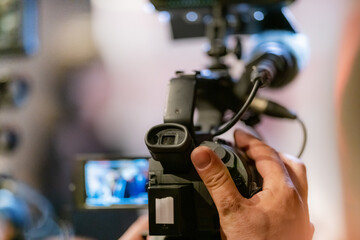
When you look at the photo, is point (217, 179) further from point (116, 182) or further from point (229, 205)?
point (116, 182)

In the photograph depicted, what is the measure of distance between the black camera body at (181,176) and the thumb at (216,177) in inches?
0.9

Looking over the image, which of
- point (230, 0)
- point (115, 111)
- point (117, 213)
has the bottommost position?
point (117, 213)

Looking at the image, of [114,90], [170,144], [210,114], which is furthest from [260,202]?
[114,90]

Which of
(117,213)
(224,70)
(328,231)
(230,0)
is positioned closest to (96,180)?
(117,213)

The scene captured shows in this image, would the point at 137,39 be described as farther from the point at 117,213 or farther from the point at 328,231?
the point at 328,231

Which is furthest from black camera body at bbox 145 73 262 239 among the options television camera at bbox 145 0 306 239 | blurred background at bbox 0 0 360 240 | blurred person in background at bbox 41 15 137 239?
blurred person in background at bbox 41 15 137 239

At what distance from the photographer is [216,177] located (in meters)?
0.60

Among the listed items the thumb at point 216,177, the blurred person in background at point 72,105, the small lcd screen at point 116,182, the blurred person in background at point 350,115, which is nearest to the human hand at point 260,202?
the thumb at point 216,177

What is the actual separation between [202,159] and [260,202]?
0.41 ft

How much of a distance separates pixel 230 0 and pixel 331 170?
66cm

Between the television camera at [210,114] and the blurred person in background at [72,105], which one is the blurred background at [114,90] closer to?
the blurred person in background at [72,105]

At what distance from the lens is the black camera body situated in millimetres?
602

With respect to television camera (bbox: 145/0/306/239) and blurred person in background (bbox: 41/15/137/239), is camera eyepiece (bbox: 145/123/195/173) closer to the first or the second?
television camera (bbox: 145/0/306/239)

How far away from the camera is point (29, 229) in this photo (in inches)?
67.9
